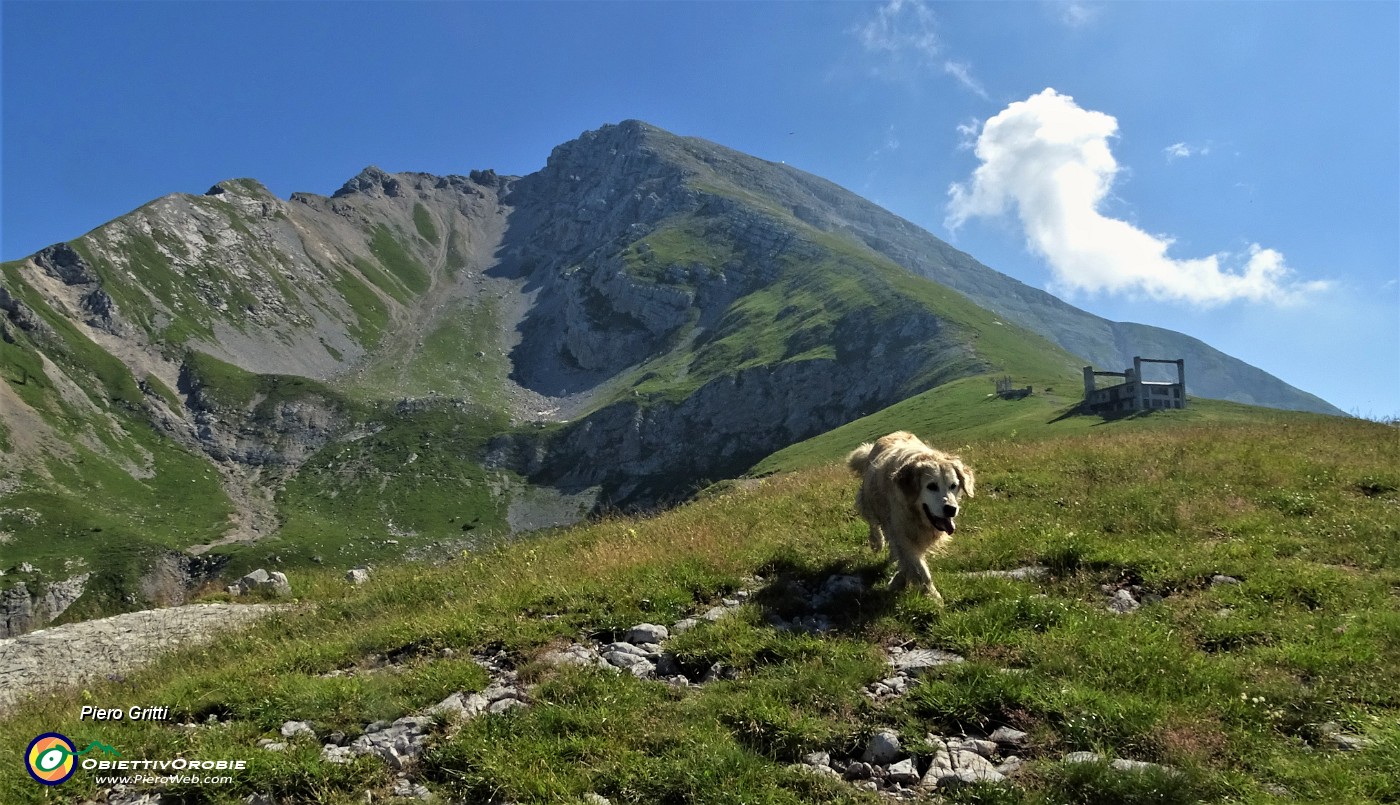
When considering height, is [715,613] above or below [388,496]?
above

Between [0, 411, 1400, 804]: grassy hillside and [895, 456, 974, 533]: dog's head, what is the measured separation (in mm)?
1157

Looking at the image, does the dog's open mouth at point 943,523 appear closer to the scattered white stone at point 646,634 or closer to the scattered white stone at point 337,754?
the scattered white stone at point 646,634

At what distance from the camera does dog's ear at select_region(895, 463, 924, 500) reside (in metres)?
11.1

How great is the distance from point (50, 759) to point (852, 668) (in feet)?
28.1

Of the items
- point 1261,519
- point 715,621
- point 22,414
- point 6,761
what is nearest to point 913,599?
point 715,621

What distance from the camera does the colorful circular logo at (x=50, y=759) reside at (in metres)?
7.05

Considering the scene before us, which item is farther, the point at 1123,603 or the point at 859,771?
the point at 1123,603

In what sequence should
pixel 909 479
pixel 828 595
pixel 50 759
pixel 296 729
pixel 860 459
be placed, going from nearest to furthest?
pixel 50 759, pixel 296 729, pixel 828 595, pixel 909 479, pixel 860 459

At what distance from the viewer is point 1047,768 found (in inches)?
254

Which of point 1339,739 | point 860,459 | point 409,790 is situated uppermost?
point 860,459

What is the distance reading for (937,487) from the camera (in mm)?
10781

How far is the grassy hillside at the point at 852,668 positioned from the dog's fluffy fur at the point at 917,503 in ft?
2.01

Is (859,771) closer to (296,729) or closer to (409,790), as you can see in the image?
(409,790)

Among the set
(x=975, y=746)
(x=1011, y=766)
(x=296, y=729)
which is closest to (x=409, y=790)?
(x=296, y=729)
